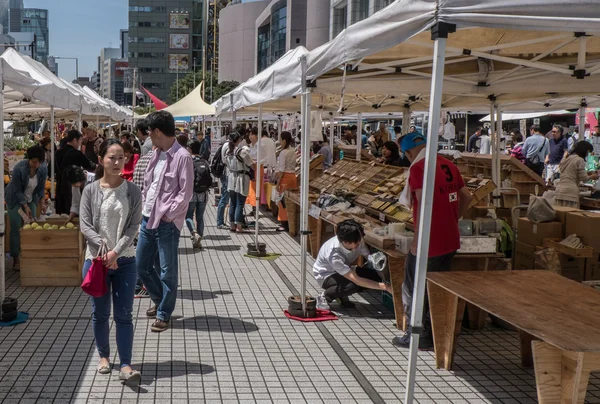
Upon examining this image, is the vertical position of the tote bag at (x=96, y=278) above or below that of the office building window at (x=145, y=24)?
below

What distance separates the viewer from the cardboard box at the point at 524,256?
26.0 ft

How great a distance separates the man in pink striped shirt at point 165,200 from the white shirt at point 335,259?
182 cm

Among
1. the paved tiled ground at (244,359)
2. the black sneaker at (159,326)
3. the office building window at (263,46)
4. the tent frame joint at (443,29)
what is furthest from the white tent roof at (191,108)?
the office building window at (263,46)

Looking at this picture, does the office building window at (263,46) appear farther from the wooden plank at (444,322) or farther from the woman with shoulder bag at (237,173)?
the wooden plank at (444,322)

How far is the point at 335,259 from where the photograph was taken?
25.7 feet

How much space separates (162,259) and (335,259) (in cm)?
198

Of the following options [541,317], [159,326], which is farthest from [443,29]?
[159,326]

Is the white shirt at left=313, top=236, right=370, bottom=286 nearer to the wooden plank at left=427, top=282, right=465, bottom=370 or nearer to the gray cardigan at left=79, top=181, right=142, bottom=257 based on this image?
the wooden plank at left=427, top=282, right=465, bottom=370

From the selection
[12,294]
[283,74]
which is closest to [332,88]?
[283,74]

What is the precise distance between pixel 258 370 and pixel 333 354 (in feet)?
2.67

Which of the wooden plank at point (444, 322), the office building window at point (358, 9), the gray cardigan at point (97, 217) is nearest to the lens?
the gray cardigan at point (97, 217)

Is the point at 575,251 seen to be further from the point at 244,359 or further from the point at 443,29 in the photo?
the point at 443,29

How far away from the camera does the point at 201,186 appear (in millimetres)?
11781

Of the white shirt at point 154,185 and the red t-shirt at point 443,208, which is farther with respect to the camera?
the white shirt at point 154,185
